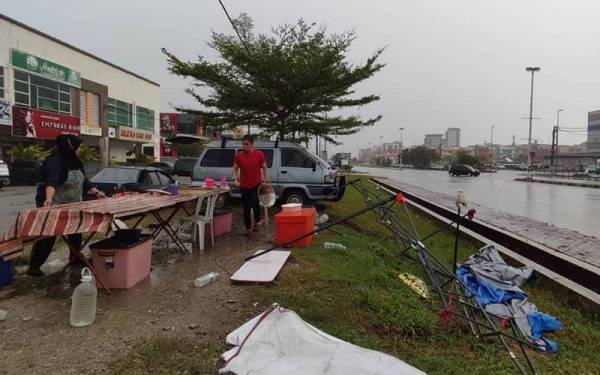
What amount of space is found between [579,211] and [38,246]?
17402 mm

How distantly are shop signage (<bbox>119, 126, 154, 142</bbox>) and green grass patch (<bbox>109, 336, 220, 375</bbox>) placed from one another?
143ft

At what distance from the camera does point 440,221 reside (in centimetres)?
1148

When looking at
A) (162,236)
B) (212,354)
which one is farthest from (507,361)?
(162,236)

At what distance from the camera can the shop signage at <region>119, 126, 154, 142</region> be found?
43.9 meters

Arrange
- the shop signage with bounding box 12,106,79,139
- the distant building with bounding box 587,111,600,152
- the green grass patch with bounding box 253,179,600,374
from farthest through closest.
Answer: the distant building with bounding box 587,111,600,152
the shop signage with bounding box 12,106,79,139
the green grass patch with bounding box 253,179,600,374

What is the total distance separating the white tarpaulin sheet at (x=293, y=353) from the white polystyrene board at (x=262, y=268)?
1.32 meters

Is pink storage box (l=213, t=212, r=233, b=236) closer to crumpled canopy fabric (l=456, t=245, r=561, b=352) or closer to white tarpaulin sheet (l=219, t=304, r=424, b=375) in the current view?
crumpled canopy fabric (l=456, t=245, r=561, b=352)

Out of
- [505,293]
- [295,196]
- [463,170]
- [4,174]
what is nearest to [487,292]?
[505,293]

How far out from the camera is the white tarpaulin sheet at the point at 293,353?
307 centimetres

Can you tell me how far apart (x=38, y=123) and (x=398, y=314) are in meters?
33.4

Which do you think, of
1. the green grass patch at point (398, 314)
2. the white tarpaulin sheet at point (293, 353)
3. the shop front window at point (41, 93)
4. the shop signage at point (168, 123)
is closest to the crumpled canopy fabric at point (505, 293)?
the green grass patch at point (398, 314)

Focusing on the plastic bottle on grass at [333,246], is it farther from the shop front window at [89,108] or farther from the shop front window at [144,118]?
the shop front window at [144,118]

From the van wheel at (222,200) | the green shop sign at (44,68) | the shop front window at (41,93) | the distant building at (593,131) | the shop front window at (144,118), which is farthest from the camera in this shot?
the distant building at (593,131)

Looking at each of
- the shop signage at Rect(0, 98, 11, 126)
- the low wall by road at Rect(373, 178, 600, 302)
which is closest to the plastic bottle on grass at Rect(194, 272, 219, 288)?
the low wall by road at Rect(373, 178, 600, 302)
